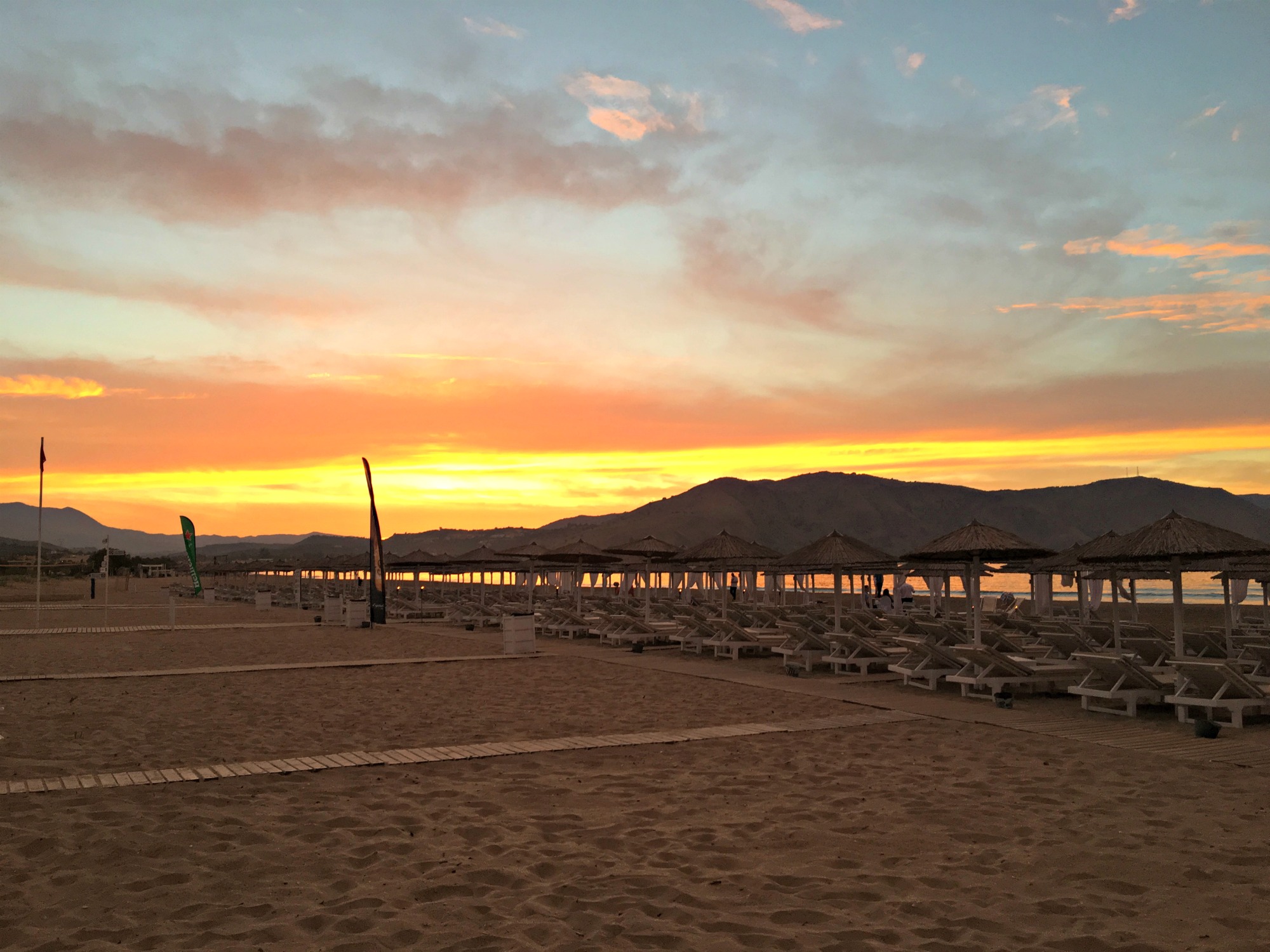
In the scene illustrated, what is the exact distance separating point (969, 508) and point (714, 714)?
584 ft

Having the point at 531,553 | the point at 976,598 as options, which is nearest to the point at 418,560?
the point at 531,553

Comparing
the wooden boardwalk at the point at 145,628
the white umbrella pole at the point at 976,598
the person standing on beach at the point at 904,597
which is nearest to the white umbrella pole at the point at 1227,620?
the white umbrella pole at the point at 976,598

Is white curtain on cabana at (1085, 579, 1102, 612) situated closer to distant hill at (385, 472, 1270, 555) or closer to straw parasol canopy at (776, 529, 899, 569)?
straw parasol canopy at (776, 529, 899, 569)

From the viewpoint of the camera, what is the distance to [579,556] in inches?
847

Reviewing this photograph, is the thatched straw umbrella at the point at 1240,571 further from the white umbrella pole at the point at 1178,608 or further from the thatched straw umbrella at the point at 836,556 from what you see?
the thatched straw umbrella at the point at 836,556

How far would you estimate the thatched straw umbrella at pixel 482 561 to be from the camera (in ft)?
86.5

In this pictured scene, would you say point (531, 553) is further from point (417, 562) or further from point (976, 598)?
point (976, 598)

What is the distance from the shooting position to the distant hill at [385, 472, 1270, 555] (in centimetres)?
16350

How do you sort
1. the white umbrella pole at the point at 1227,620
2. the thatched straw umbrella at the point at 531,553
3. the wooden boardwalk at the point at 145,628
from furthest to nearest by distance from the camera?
1. the thatched straw umbrella at the point at 531,553
2. the wooden boardwalk at the point at 145,628
3. the white umbrella pole at the point at 1227,620

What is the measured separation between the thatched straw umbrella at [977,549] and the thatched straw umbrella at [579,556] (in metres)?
10.3

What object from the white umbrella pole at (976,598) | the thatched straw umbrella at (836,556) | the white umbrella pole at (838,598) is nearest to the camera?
the white umbrella pole at (976,598)

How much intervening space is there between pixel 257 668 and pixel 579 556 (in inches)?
370

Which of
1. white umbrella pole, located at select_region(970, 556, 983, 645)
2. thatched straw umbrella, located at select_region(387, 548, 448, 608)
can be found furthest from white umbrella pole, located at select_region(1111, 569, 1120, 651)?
thatched straw umbrella, located at select_region(387, 548, 448, 608)

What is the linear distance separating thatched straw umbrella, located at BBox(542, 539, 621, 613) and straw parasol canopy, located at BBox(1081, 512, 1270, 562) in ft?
42.6
